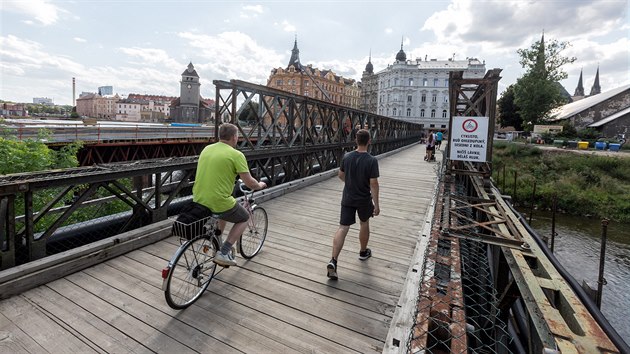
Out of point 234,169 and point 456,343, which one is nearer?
point 456,343

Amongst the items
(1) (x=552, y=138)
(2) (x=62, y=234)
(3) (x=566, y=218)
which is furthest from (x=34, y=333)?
(1) (x=552, y=138)

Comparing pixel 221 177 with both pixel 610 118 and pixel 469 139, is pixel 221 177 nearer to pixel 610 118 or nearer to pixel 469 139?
pixel 469 139

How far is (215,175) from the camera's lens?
11.7 feet

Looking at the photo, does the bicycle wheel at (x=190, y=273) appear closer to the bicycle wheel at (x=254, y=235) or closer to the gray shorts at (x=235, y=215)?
the gray shorts at (x=235, y=215)

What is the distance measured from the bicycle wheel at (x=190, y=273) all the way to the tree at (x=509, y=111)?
6818 centimetres

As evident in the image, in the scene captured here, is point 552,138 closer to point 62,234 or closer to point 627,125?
point 627,125

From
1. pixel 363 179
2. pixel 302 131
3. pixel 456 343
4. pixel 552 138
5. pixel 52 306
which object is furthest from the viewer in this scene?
pixel 552 138

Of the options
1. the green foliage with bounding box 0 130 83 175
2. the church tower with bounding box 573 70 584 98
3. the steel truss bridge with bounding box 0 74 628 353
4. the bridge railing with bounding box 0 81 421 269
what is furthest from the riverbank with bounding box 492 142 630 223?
the church tower with bounding box 573 70 584 98

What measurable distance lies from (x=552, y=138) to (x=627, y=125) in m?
9.41

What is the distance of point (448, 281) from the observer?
13.4 ft

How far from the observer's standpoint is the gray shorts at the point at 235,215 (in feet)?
12.3

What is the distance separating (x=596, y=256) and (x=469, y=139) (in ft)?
44.7

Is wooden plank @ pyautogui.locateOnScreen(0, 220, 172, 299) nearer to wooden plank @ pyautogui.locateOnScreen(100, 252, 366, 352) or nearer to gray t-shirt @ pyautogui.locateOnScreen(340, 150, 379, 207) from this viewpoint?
wooden plank @ pyautogui.locateOnScreen(100, 252, 366, 352)

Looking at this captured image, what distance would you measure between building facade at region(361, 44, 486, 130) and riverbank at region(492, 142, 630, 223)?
49231 mm
